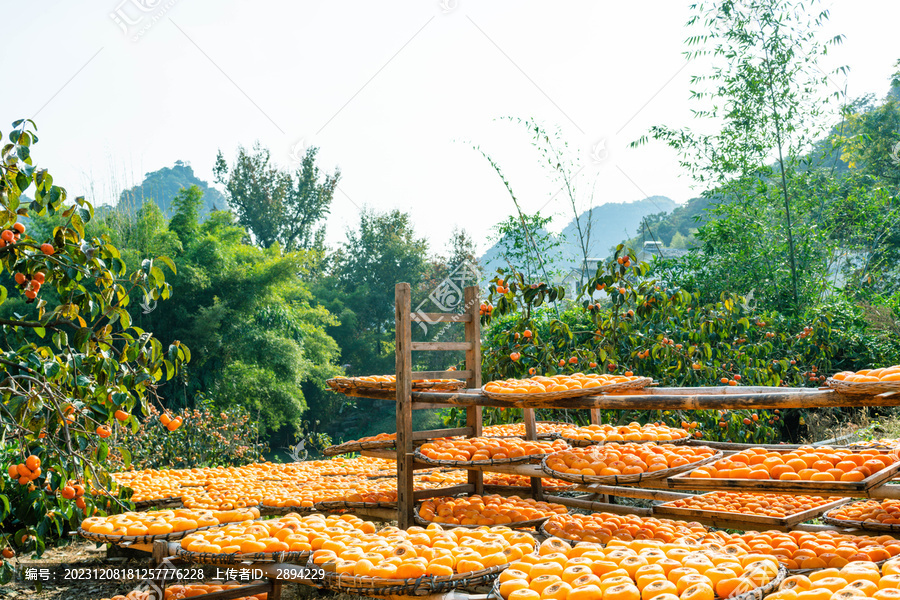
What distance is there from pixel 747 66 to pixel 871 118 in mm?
8038

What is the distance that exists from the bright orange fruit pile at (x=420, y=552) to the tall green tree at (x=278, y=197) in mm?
21781

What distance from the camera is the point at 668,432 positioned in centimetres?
325

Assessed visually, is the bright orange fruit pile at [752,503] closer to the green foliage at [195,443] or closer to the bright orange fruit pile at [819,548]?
the bright orange fruit pile at [819,548]

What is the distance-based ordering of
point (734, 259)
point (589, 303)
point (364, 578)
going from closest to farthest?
point (364, 578) → point (589, 303) → point (734, 259)

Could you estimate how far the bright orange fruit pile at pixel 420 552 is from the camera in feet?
5.99

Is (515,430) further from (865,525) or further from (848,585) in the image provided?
(848,585)

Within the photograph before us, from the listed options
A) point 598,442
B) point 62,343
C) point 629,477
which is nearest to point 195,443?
point 62,343

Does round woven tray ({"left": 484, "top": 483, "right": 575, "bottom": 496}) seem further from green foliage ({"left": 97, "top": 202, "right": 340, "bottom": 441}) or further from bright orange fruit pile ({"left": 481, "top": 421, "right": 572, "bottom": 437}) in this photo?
green foliage ({"left": 97, "top": 202, "right": 340, "bottom": 441})

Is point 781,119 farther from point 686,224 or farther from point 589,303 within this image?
point 686,224

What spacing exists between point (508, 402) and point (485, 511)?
0.56 metres

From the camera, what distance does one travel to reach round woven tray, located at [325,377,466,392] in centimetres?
362

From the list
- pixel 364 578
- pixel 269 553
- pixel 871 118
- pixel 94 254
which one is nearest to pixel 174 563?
pixel 269 553

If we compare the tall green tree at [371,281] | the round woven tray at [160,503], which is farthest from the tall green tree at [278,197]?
the round woven tray at [160,503]

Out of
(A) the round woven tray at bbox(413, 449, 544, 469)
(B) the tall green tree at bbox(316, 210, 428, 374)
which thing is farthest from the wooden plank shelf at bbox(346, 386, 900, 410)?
(B) the tall green tree at bbox(316, 210, 428, 374)
